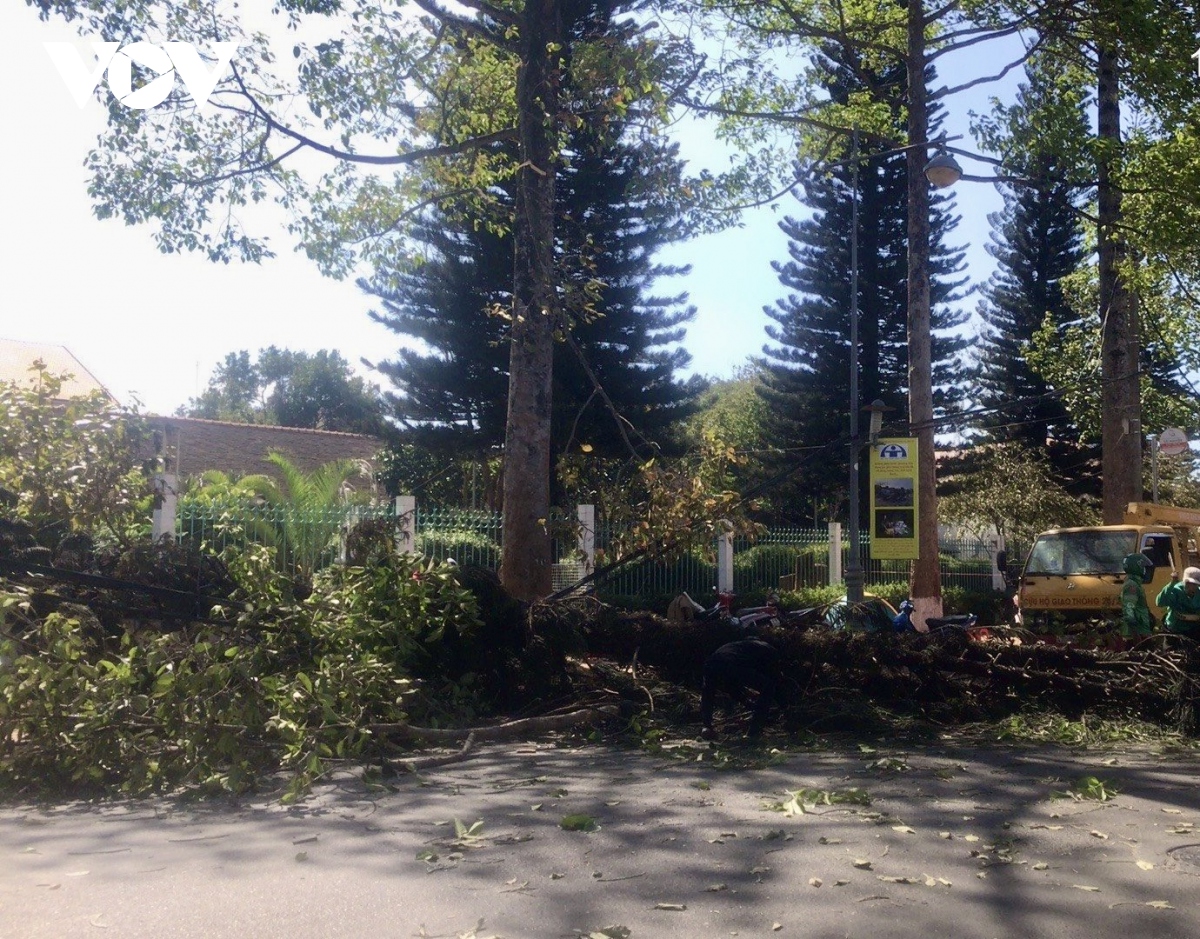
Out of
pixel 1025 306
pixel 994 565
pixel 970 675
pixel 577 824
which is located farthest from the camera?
pixel 1025 306

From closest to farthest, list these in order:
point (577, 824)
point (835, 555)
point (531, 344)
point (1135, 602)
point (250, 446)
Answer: point (577, 824) < point (531, 344) < point (1135, 602) < point (835, 555) < point (250, 446)

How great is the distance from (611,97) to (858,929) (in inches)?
442

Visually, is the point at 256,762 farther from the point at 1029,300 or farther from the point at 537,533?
the point at 1029,300

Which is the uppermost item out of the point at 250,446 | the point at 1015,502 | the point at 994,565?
the point at 250,446

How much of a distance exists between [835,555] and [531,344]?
1552cm

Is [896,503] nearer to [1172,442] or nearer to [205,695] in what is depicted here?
[1172,442]

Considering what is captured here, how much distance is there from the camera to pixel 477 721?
9891 mm

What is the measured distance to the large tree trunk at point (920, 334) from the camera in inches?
725

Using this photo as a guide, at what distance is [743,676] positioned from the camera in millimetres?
9422

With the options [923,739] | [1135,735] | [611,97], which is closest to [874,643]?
[923,739]

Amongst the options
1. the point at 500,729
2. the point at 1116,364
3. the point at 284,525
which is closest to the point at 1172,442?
Result: the point at 1116,364

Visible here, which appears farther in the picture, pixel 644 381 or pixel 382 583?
pixel 644 381

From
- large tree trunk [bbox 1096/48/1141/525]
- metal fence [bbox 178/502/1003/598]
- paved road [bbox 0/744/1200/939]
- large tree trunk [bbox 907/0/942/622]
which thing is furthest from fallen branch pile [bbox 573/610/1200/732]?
large tree trunk [bbox 1096/48/1141/525]

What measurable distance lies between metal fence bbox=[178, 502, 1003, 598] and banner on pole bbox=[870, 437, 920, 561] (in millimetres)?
1969
